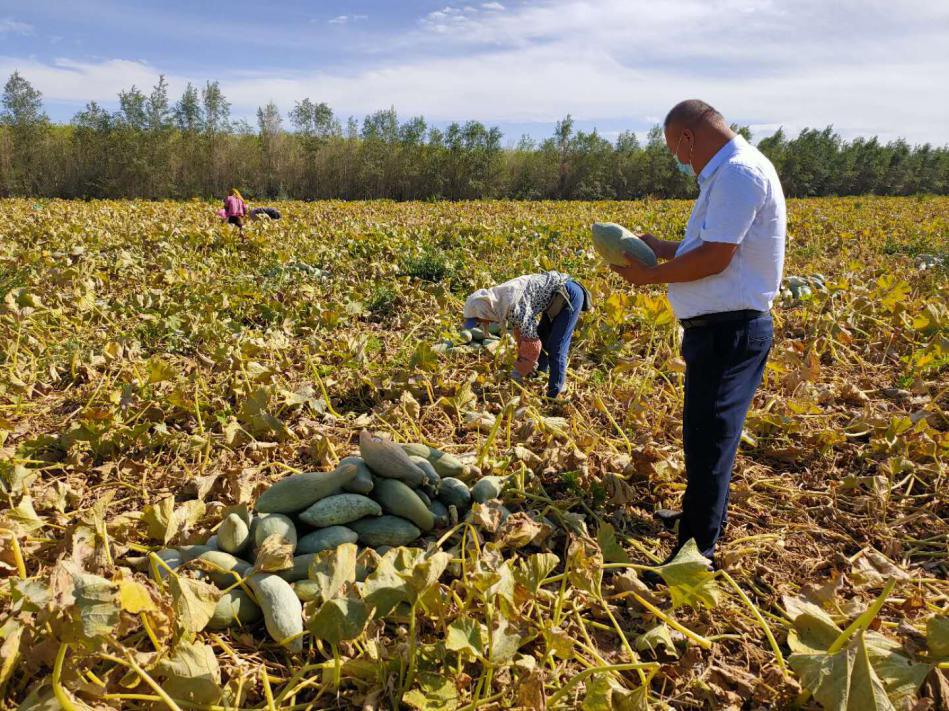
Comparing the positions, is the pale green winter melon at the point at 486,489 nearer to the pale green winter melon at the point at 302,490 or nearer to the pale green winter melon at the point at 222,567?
the pale green winter melon at the point at 302,490

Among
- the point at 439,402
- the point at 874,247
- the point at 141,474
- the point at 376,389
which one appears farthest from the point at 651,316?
the point at 874,247

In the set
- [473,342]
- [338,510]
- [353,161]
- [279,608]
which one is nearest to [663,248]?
[338,510]

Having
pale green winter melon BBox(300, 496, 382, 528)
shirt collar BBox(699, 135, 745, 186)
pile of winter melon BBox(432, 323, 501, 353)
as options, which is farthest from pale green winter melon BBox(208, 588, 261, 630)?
pile of winter melon BBox(432, 323, 501, 353)

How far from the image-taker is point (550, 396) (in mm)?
4242

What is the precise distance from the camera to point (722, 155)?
217cm

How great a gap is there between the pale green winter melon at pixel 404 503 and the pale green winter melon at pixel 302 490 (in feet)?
0.53

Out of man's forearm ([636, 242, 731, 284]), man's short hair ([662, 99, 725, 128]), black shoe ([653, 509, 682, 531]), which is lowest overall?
black shoe ([653, 509, 682, 531])

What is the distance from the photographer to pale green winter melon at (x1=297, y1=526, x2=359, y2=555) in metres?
2.42

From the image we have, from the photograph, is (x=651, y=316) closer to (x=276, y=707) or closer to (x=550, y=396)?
(x=550, y=396)

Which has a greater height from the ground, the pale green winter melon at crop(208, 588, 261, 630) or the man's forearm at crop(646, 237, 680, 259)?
the man's forearm at crop(646, 237, 680, 259)

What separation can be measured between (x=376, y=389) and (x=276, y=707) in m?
2.56

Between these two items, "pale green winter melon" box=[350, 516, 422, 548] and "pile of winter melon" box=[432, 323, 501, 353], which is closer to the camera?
"pale green winter melon" box=[350, 516, 422, 548]

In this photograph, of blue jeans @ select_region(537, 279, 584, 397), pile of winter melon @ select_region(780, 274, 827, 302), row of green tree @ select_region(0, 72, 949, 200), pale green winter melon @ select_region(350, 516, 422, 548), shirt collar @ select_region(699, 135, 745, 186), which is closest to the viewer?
shirt collar @ select_region(699, 135, 745, 186)

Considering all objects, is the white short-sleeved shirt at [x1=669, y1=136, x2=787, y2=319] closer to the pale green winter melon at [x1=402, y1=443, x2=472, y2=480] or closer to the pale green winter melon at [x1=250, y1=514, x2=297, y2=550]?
the pale green winter melon at [x1=402, y1=443, x2=472, y2=480]
